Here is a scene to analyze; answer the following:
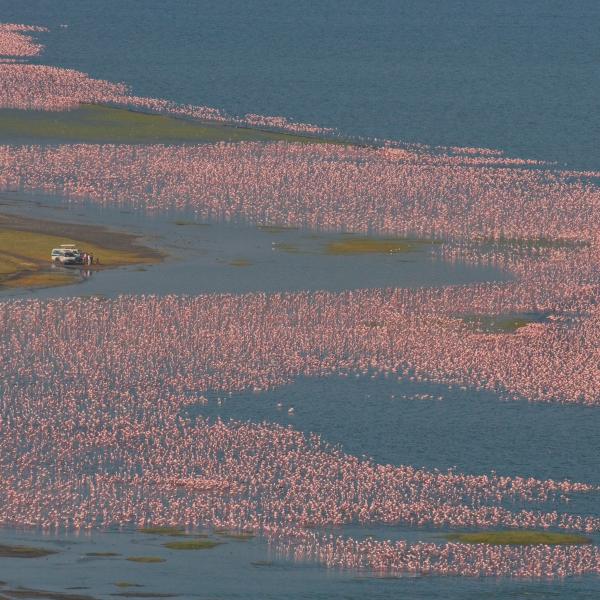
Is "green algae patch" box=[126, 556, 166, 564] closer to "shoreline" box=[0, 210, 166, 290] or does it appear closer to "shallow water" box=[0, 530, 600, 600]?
"shallow water" box=[0, 530, 600, 600]

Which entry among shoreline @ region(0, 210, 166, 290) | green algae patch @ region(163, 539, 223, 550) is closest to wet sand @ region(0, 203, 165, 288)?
shoreline @ region(0, 210, 166, 290)

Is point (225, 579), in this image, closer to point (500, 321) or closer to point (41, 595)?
point (41, 595)

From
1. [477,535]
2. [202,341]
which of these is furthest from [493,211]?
[477,535]

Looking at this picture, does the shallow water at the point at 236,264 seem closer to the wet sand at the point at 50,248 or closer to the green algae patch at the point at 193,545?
the wet sand at the point at 50,248

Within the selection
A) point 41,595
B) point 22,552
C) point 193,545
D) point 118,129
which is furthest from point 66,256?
point 41,595

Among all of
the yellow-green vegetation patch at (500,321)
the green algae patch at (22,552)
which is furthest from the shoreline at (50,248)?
the green algae patch at (22,552)

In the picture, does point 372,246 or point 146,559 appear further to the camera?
point 372,246

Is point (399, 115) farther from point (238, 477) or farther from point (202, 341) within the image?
point (238, 477)
